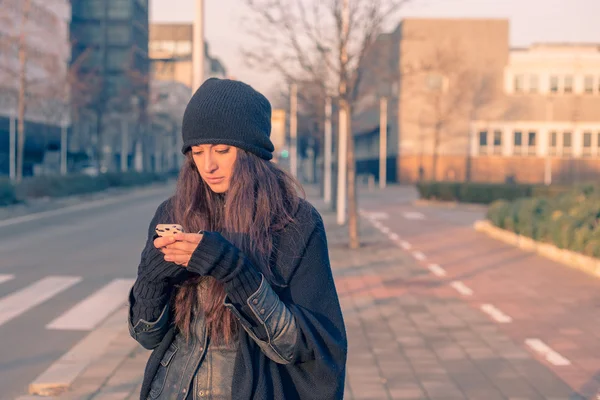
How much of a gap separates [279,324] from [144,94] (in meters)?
44.7

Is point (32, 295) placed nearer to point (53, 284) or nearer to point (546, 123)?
point (53, 284)

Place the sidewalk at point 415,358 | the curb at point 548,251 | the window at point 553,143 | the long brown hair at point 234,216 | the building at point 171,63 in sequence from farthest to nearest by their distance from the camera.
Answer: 1. the building at point 171,63
2. the window at point 553,143
3. the curb at point 548,251
4. the sidewalk at point 415,358
5. the long brown hair at point 234,216

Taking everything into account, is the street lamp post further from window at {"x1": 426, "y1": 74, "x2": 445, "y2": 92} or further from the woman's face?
window at {"x1": 426, "y1": 74, "x2": 445, "y2": 92}

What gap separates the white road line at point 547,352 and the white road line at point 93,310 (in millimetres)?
4113

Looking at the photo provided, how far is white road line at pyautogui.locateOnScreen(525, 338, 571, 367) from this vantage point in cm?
661

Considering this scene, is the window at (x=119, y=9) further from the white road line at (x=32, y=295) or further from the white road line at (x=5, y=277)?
the white road line at (x=32, y=295)

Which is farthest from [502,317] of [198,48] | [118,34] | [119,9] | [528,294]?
[118,34]

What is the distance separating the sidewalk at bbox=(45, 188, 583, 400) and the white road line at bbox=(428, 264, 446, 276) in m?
1.76

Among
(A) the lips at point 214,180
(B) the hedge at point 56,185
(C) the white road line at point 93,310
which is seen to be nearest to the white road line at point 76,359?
(C) the white road line at point 93,310

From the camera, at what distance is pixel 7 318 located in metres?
8.48

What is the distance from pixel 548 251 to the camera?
1457 cm

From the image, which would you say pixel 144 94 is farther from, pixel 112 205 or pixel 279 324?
pixel 279 324

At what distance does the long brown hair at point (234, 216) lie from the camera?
2.12 metres

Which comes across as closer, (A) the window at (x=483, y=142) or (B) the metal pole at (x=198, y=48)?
(B) the metal pole at (x=198, y=48)
